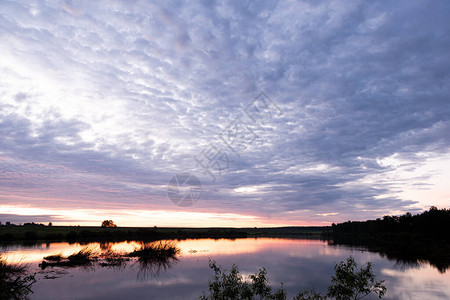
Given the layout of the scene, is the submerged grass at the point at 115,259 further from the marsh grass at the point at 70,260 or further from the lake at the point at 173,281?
the lake at the point at 173,281

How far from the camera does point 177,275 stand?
31.7 meters

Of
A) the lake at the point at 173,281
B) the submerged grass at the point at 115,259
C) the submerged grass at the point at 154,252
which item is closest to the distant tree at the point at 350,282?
the lake at the point at 173,281

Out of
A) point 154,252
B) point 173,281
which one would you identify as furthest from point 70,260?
point 173,281

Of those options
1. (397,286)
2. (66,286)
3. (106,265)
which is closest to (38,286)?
(66,286)

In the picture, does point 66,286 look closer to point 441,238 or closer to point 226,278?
point 226,278

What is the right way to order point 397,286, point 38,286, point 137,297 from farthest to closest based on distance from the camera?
point 397,286, point 38,286, point 137,297

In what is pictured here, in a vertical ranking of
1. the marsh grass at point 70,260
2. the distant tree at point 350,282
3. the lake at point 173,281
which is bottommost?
the lake at point 173,281

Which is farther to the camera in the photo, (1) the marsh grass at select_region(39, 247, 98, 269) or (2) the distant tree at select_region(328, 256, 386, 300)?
(1) the marsh grass at select_region(39, 247, 98, 269)

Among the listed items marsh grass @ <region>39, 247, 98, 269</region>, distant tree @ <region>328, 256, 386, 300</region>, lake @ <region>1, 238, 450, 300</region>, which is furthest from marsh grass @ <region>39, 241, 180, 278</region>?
distant tree @ <region>328, 256, 386, 300</region>

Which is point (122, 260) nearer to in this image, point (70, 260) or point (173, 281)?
point (70, 260)

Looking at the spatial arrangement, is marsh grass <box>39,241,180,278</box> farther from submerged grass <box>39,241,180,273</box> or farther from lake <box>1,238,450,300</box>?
lake <box>1,238,450,300</box>

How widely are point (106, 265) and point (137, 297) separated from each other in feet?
55.3

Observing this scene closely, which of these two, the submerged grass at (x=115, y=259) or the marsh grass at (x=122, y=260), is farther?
the submerged grass at (x=115, y=259)

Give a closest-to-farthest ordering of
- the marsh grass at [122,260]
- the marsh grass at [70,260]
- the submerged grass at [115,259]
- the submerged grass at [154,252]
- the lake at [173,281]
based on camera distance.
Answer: the lake at [173,281]
the marsh grass at [70,260]
the marsh grass at [122,260]
the submerged grass at [115,259]
the submerged grass at [154,252]
